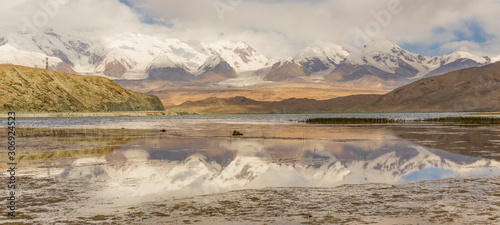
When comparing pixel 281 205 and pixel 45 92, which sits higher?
pixel 45 92

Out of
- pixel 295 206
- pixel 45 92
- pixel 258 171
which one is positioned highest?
pixel 45 92

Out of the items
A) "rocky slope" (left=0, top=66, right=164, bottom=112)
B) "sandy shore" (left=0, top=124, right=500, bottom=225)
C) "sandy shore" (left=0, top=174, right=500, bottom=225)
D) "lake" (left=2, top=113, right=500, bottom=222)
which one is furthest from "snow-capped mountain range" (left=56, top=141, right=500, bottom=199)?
"rocky slope" (left=0, top=66, right=164, bottom=112)

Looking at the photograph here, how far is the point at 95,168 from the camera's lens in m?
23.2

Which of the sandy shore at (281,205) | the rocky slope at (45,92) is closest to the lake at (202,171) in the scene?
the sandy shore at (281,205)

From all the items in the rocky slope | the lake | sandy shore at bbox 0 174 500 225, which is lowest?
sandy shore at bbox 0 174 500 225

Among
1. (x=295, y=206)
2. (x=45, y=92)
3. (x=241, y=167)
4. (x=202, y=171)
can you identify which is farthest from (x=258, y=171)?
(x=45, y=92)

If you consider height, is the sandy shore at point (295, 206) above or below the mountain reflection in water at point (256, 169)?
below

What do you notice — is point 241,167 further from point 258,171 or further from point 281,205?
point 281,205

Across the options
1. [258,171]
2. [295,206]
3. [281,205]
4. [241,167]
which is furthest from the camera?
[241,167]

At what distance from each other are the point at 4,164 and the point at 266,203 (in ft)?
58.3

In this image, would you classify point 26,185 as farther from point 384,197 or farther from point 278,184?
point 384,197

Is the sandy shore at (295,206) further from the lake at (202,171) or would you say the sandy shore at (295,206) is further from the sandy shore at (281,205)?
the lake at (202,171)

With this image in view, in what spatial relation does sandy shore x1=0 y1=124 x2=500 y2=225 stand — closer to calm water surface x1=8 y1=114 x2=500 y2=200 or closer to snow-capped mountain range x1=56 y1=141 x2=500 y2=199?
calm water surface x1=8 y1=114 x2=500 y2=200

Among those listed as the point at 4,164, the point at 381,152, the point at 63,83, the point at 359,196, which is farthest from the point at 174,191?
the point at 63,83
